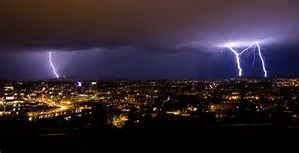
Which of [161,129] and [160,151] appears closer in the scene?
[160,151]

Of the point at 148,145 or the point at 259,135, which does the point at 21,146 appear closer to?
the point at 148,145

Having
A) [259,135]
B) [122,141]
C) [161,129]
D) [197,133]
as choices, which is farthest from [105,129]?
[259,135]

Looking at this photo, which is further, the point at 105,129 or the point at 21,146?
the point at 105,129

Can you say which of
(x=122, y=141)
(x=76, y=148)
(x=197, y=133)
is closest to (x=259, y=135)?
(x=197, y=133)

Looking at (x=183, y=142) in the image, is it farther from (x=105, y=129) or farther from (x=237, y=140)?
(x=105, y=129)
